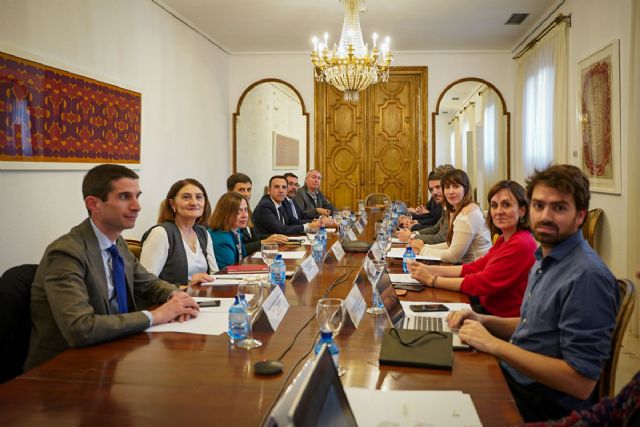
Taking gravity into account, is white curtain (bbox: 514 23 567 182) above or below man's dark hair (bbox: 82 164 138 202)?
above

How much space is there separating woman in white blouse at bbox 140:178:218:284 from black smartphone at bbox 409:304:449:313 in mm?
1189

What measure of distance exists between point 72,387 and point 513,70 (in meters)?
7.81

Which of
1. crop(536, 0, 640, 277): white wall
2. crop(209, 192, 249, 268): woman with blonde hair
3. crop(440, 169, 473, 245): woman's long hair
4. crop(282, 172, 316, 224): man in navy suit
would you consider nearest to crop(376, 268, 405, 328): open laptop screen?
crop(440, 169, 473, 245): woman's long hair

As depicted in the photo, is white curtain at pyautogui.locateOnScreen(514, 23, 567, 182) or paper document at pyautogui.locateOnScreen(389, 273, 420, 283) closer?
paper document at pyautogui.locateOnScreen(389, 273, 420, 283)

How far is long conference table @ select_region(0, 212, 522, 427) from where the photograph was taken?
1.22 metres

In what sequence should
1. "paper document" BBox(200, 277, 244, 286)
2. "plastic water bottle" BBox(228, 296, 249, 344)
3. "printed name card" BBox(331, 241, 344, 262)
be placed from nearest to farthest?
"plastic water bottle" BBox(228, 296, 249, 344), "paper document" BBox(200, 277, 244, 286), "printed name card" BBox(331, 241, 344, 262)

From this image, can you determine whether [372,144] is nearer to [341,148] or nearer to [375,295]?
[341,148]

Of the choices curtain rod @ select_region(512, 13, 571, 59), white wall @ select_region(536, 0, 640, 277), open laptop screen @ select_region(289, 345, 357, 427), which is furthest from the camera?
curtain rod @ select_region(512, 13, 571, 59)

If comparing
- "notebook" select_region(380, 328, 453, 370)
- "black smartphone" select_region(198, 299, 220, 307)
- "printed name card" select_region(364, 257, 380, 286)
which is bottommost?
"notebook" select_region(380, 328, 453, 370)

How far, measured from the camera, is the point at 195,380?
4.65 ft

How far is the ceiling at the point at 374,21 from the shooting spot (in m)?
5.86

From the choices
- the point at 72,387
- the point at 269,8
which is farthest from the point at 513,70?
the point at 72,387

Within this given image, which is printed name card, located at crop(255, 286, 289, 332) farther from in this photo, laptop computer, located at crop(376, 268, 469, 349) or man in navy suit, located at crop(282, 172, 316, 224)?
man in navy suit, located at crop(282, 172, 316, 224)

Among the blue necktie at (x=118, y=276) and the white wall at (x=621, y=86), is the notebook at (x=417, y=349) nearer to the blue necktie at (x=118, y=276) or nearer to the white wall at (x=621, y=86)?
the blue necktie at (x=118, y=276)
